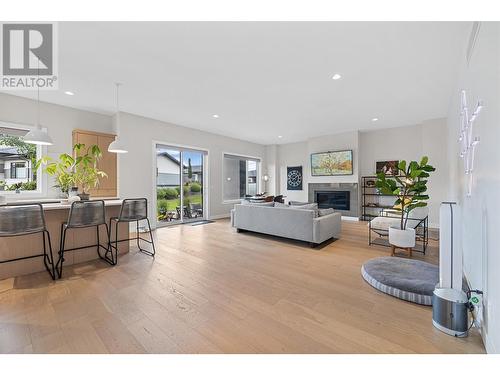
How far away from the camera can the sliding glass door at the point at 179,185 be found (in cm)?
595

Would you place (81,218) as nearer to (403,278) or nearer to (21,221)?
(21,221)

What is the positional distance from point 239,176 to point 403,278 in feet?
21.5

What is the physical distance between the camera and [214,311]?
1941 millimetres

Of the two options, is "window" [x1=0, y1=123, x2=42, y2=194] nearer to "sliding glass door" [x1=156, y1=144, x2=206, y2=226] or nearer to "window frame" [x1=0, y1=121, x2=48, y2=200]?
"window frame" [x1=0, y1=121, x2=48, y2=200]

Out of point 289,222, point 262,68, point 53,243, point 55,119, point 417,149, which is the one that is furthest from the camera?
point 417,149

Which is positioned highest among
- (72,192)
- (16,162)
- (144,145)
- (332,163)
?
(144,145)

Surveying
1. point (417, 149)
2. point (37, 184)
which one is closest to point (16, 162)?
point (37, 184)

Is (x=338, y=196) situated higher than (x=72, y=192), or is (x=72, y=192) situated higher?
(x=72, y=192)

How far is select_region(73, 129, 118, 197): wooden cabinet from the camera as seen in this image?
4.74 metres

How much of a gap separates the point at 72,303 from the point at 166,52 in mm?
2907

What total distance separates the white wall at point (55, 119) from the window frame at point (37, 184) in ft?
0.12

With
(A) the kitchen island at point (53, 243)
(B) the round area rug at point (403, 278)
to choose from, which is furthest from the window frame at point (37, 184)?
(B) the round area rug at point (403, 278)
